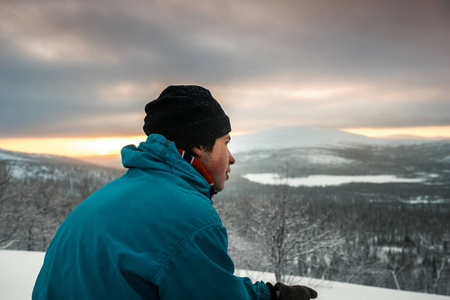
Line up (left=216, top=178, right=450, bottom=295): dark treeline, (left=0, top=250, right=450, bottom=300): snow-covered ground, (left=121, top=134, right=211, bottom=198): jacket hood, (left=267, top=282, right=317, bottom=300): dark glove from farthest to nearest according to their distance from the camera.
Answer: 1. (left=216, top=178, right=450, bottom=295): dark treeline
2. (left=0, top=250, right=450, bottom=300): snow-covered ground
3. (left=267, top=282, right=317, bottom=300): dark glove
4. (left=121, top=134, right=211, bottom=198): jacket hood

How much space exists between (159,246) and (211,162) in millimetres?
596

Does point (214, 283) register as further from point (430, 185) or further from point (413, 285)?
point (430, 185)

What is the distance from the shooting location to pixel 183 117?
4.69ft

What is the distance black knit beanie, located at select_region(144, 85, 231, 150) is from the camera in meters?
1.41

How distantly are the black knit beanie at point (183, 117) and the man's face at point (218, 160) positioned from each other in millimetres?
55

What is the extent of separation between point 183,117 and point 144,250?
2.15ft

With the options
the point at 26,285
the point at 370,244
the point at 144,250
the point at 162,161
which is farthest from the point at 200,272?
the point at 370,244

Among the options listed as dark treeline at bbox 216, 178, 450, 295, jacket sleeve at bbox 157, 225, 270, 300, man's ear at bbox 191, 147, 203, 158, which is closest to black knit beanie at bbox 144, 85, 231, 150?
man's ear at bbox 191, 147, 203, 158

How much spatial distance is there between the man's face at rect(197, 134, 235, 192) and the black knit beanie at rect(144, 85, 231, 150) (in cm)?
5

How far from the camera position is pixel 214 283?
0.98 metres

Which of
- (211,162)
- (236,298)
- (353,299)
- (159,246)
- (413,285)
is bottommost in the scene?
(413,285)

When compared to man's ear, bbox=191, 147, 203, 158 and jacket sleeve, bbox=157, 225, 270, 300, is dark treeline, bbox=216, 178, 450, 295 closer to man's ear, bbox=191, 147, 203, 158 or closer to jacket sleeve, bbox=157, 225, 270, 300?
man's ear, bbox=191, 147, 203, 158

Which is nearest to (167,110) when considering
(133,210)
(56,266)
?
(133,210)

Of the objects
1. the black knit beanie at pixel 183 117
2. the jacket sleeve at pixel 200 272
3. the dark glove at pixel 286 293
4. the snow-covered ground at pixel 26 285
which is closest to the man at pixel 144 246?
the jacket sleeve at pixel 200 272
